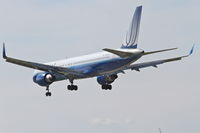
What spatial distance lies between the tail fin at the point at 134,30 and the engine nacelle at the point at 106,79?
1037 cm

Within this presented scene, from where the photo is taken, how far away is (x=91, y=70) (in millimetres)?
151125

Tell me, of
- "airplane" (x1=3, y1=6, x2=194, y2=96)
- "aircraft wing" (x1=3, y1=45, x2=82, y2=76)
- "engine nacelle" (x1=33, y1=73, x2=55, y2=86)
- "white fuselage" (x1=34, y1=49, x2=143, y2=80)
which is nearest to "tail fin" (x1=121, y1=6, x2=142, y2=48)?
"airplane" (x1=3, y1=6, x2=194, y2=96)

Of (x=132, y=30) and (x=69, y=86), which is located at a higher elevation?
(x=132, y=30)

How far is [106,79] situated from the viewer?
16050 cm

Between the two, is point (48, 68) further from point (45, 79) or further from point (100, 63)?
point (100, 63)

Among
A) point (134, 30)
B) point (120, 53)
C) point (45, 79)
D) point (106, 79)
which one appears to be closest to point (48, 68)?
point (45, 79)

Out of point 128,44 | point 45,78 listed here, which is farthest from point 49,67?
point 128,44

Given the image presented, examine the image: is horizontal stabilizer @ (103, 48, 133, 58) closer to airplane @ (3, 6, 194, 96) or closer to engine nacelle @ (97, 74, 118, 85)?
airplane @ (3, 6, 194, 96)

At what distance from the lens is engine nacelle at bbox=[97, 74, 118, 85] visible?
15950 cm

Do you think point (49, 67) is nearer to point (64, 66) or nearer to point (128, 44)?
point (64, 66)

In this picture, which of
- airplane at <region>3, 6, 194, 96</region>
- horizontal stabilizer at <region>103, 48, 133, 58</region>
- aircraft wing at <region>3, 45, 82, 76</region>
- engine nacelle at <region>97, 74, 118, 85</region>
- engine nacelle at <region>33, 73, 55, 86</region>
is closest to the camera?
horizontal stabilizer at <region>103, 48, 133, 58</region>

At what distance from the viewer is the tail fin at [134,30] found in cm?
15062

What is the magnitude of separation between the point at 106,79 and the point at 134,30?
14.1m

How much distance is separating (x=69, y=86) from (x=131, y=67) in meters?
13.8
